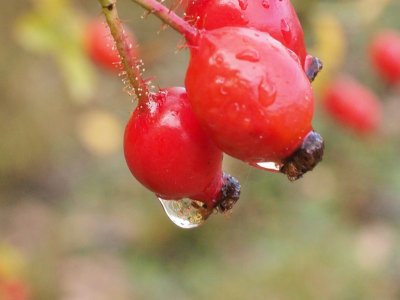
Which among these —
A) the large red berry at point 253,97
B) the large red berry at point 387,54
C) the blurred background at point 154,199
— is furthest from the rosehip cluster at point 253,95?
the large red berry at point 387,54

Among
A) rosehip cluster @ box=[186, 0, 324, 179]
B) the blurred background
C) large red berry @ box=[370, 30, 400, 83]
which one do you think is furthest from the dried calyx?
large red berry @ box=[370, 30, 400, 83]

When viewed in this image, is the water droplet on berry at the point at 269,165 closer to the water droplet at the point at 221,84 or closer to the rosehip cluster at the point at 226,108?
the rosehip cluster at the point at 226,108

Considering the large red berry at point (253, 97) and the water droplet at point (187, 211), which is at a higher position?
the large red berry at point (253, 97)

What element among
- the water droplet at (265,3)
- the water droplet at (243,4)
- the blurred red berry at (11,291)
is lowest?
the blurred red berry at (11,291)

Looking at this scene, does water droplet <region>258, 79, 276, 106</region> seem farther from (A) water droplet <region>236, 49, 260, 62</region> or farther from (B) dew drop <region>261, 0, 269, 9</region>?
(B) dew drop <region>261, 0, 269, 9</region>

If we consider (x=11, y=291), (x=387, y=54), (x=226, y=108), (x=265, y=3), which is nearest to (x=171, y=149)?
(x=226, y=108)

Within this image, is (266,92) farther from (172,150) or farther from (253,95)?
(172,150)
